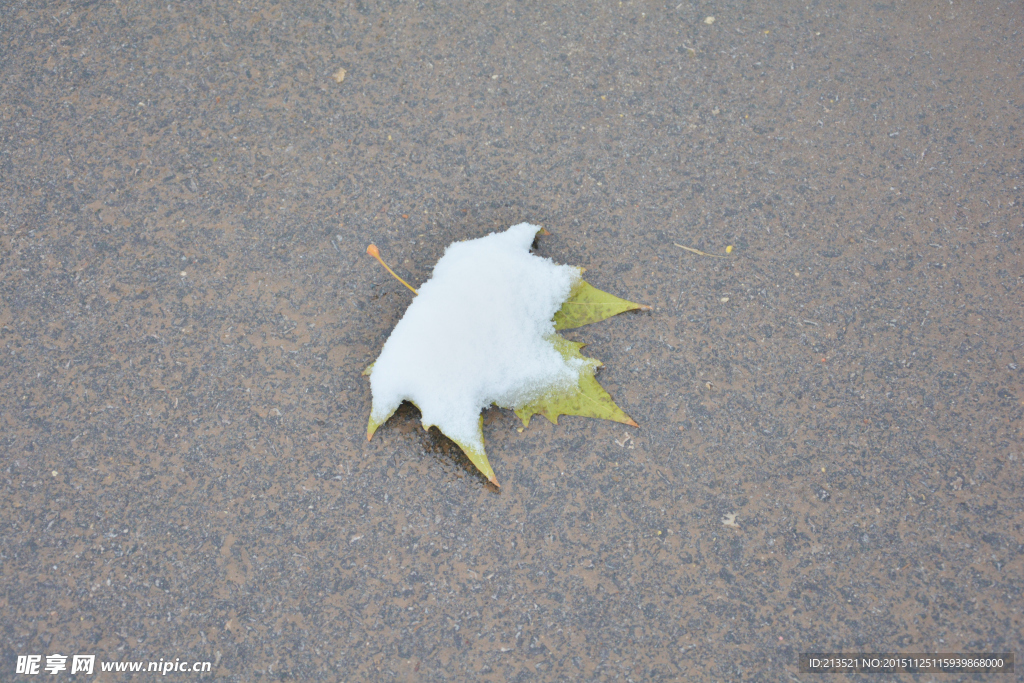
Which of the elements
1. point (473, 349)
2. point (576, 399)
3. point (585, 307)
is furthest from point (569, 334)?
point (473, 349)

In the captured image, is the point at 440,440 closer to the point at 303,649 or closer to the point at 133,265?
the point at 303,649

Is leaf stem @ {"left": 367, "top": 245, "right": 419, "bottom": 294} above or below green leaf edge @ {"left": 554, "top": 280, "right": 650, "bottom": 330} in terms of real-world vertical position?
below

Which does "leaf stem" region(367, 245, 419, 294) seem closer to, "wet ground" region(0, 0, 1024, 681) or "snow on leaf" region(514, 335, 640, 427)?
"wet ground" region(0, 0, 1024, 681)

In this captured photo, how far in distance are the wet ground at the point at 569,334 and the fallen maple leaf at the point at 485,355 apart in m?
0.14

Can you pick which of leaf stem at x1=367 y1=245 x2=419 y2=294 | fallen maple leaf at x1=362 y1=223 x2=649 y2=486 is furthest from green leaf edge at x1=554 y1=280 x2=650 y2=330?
leaf stem at x1=367 y1=245 x2=419 y2=294

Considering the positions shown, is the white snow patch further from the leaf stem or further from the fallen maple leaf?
the leaf stem

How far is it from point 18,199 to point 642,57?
7.22 ft

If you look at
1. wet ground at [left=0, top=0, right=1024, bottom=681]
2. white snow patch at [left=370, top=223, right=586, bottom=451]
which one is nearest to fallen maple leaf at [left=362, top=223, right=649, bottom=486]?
white snow patch at [left=370, top=223, right=586, bottom=451]

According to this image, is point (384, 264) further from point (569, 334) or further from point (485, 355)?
point (569, 334)

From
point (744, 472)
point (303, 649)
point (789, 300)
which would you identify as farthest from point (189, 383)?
point (789, 300)

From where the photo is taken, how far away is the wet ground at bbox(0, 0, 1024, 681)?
5.54 ft

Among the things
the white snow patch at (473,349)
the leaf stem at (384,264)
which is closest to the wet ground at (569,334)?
the leaf stem at (384,264)

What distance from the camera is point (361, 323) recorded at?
5.93 feet

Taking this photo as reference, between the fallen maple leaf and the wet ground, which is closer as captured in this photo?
the fallen maple leaf
